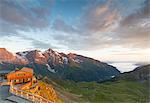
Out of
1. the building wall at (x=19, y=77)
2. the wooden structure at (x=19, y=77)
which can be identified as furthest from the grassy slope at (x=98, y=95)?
the wooden structure at (x=19, y=77)

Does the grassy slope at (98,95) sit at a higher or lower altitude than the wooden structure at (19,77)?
lower

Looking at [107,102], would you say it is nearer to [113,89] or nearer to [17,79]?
[113,89]

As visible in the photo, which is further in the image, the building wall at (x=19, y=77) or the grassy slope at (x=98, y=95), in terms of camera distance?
the grassy slope at (x=98, y=95)

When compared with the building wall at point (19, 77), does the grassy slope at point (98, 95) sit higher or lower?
lower

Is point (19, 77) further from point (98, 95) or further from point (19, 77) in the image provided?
point (98, 95)

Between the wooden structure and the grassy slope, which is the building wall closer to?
the wooden structure

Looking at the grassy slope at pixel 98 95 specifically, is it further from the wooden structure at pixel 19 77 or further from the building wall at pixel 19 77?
the wooden structure at pixel 19 77

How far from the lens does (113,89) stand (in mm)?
164750

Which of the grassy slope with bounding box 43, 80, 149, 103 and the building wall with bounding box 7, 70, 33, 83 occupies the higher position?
the building wall with bounding box 7, 70, 33, 83

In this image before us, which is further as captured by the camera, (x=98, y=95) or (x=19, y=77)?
(x=98, y=95)

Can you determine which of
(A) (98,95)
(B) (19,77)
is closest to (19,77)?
(B) (19,77)

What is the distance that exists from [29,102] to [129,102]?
363ft

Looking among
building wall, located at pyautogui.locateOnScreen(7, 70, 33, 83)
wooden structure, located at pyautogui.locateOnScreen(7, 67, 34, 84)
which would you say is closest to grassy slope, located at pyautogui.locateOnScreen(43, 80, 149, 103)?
building wall, located at pyautogui.locateOnScreen(7, 70, 33, 83)

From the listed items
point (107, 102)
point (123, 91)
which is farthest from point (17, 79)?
point (123, 91)
